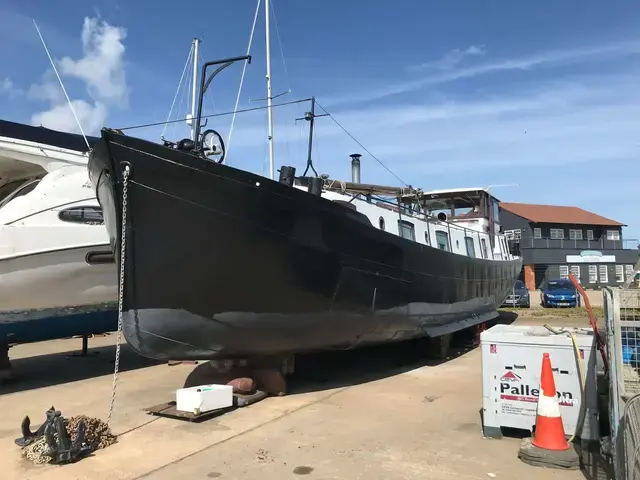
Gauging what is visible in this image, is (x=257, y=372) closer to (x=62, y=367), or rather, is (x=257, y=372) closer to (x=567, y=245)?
(x=62, y=367)

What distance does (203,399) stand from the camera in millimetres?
6105

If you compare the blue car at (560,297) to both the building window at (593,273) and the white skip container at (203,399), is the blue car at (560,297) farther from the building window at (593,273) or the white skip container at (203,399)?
the white skip container at (203,399)

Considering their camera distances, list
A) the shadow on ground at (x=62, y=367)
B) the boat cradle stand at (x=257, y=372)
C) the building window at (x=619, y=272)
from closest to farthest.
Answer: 1. the boat cradle stand at (x=257, y=372)
2. the shadow on ground at (x=62, y=367)
3. the building window at (x=619, y=272)

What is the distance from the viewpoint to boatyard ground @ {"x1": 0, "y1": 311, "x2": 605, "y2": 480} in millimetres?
4566

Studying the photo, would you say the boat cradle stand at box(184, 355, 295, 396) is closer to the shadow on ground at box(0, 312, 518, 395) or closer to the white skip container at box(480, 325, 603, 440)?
the shadow on ground at box(0, 312, 518, 395)

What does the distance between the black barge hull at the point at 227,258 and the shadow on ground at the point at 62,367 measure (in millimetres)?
3373

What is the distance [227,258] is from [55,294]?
404cm

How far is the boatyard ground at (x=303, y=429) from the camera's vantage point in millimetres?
4566

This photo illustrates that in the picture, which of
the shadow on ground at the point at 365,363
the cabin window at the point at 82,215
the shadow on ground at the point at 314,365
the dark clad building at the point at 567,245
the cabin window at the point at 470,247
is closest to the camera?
the shadow on ground at the point at 365,363

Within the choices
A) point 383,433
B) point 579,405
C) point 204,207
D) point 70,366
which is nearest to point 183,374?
point 70,366

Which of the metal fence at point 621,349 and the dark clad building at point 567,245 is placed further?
the dark clad building at point 567,245

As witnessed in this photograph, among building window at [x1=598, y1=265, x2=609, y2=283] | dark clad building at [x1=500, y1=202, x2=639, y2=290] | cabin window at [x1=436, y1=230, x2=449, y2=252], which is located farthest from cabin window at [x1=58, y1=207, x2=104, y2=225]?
building window at [x1=598, y1=265, x2=609, y2=283]

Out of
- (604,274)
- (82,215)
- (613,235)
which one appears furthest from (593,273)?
(82,215)

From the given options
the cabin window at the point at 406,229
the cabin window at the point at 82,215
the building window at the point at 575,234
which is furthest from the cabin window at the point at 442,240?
the building window at the point at 575,234
